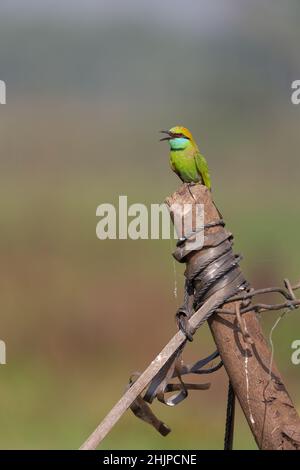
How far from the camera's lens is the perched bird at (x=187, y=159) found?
10.8ft

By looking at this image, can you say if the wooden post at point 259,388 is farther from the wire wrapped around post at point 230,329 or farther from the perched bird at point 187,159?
the perched bird at point 187,159

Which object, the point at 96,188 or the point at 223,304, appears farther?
the point at 96,188

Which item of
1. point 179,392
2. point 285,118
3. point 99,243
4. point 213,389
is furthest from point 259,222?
point 179,392

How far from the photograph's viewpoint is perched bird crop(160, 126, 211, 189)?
3301 mm

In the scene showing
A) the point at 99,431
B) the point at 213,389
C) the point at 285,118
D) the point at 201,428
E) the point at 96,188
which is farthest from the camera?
the point at 285,118

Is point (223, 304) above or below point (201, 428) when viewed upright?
above

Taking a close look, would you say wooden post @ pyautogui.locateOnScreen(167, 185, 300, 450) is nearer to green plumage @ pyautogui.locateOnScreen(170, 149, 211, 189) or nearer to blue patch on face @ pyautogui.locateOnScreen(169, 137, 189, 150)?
green plumage @ pyautogui.locateOnScreen(170, 149, 211, 189)

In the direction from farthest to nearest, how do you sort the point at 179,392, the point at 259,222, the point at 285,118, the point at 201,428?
1. the point at 285,118
2. the point at 259,222
3. the point at 201,428
4. the point at 179,392

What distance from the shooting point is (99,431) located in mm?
1984

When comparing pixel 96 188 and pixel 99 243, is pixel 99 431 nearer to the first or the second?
pixel 99 243

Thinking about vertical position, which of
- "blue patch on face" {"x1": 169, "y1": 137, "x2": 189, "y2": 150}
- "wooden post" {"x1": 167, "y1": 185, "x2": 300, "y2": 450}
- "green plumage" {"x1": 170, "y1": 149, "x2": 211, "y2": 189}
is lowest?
"wooden post" {"x1": 167, "y1": 185, "x2": 300, "y2": 450}

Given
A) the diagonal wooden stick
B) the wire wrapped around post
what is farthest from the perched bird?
the diagonal wooden stick

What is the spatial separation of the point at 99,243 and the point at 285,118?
14.9 ft

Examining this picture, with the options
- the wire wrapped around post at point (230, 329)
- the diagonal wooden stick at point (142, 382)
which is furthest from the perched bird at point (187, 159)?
the diagonal wooden stick at point (142, 382)
